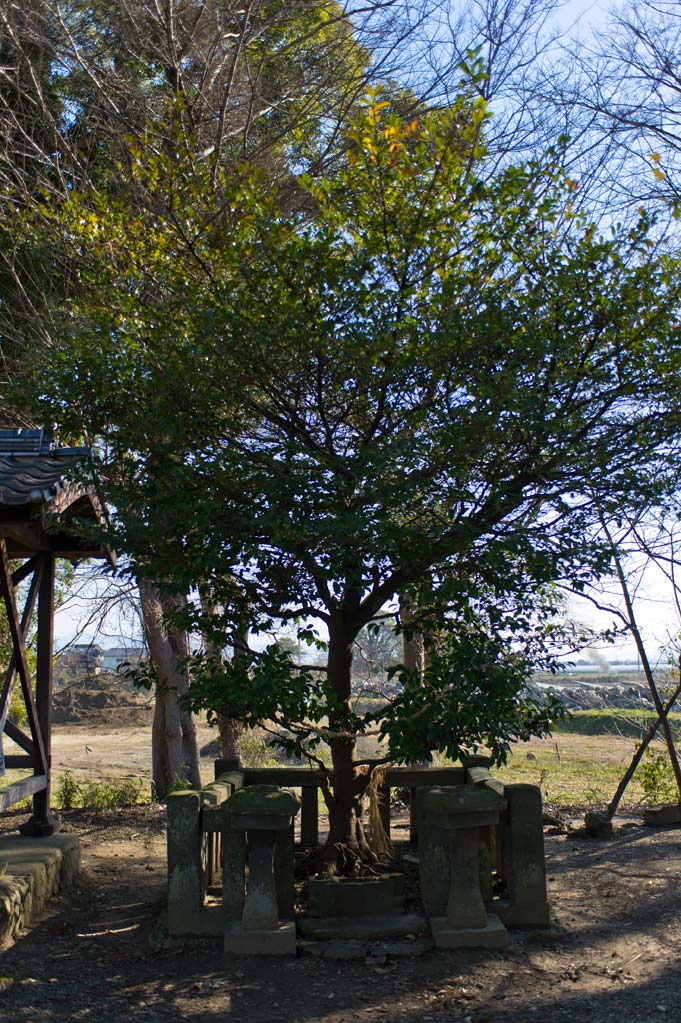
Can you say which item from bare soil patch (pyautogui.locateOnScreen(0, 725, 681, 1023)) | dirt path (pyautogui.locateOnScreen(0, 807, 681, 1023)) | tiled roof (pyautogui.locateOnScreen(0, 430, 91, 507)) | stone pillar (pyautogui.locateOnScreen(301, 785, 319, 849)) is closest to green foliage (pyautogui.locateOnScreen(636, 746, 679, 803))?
bare soil patch (pyautogui.locateOnScreen(0, 725, 681, 1023))

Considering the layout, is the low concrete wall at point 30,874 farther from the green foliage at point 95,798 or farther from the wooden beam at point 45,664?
the green foliage at point 95,798

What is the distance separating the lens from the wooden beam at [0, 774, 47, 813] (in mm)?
6566

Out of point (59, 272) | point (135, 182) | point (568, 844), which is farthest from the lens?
point (59, 272)

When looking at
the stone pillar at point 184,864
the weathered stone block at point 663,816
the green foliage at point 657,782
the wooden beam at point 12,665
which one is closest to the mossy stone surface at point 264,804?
the stone pillar at point 184,864

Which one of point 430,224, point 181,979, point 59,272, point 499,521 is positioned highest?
point 59,272

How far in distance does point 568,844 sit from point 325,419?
5.28 meters

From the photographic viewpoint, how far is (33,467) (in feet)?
21.1

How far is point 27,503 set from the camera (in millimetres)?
5781

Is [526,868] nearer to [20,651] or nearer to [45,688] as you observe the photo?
[20,651]

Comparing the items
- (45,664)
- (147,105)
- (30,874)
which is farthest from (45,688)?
(147,105)

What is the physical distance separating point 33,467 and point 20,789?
257 centimetres

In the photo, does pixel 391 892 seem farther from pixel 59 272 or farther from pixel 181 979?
pixel 59 272

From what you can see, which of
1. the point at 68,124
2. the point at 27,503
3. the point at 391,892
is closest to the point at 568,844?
the point at 391,892

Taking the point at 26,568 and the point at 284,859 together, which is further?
the point at 26,568
